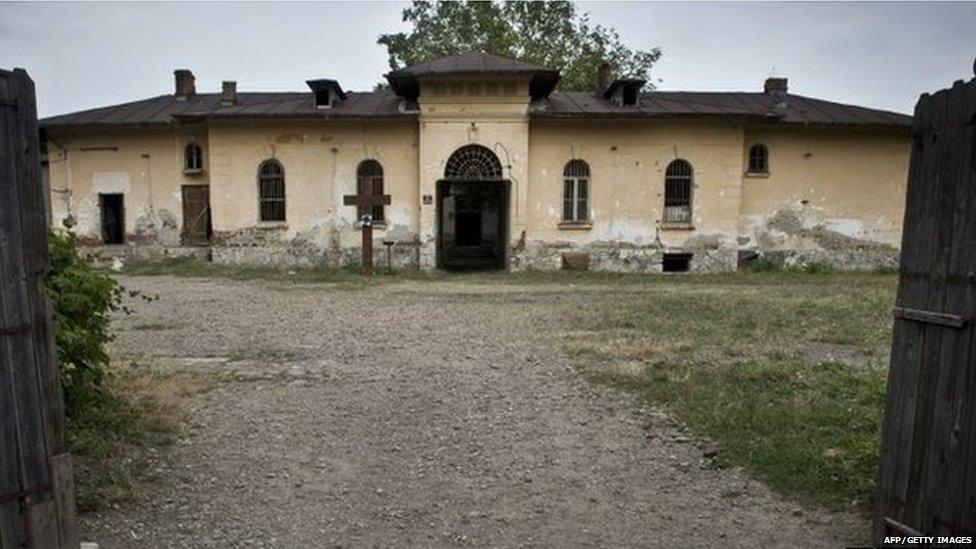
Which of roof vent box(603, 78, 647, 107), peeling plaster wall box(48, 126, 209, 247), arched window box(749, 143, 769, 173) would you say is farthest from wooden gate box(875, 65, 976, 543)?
peeling plaster wall box(48, 126, 209, 247)

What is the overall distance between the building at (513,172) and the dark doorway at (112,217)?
297 millimetres

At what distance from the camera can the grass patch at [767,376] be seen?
407 cm

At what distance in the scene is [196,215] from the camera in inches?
790

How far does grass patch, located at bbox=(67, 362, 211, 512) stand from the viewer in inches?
146

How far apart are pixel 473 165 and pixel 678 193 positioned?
6.09m

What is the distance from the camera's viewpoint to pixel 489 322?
9695mm

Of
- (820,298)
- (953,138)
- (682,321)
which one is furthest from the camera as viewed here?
(820,298)

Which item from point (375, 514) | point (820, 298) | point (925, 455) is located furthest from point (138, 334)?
point (820, 298)

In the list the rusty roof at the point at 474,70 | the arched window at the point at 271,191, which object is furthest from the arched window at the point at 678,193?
the arched window at the point at 271,191

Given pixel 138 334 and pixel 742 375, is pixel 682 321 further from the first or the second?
pixel 138 334

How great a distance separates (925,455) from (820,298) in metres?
10.7

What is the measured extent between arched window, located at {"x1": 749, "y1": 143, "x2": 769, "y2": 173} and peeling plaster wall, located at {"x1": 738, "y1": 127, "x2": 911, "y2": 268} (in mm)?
140

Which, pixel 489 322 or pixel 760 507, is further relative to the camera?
pixel 489 322

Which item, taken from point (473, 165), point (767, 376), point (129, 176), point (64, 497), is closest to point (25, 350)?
point (64, 497)
